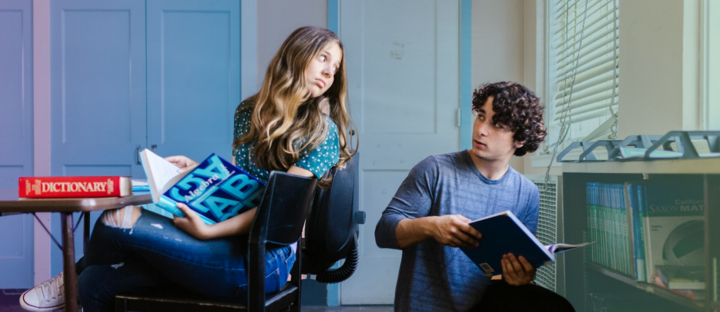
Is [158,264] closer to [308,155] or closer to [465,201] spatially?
[308,155]

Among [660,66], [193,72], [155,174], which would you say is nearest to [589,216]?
[660,66]

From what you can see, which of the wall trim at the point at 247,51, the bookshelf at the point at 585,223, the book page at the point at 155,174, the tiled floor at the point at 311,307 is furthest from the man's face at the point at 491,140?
the wall trim at the point at 247,51

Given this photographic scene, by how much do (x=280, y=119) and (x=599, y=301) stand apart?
109 centimetres

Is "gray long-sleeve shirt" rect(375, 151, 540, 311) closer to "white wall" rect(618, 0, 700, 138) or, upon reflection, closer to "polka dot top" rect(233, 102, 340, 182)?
"polka dot top" rect(233, 102, 340, 182)

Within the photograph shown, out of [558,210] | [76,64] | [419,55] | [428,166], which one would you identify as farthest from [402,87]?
[76,64]

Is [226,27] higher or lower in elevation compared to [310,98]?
higher

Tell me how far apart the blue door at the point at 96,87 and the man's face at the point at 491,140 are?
7.41 ft

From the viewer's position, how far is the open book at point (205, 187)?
109 centimetres

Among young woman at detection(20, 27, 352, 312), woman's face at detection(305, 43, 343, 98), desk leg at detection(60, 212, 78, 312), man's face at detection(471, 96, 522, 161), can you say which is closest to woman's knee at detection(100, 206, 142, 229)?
young woman at detection(20, 27, 352, 312)

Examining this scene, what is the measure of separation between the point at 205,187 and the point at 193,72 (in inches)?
82.1

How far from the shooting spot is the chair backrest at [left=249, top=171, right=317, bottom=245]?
112 centimetres

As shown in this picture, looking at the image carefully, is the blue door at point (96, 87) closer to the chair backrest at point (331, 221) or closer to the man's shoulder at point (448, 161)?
the chair backrest at point (331, 221)

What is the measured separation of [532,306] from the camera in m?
1.25

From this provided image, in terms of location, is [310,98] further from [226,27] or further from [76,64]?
[76,64]
